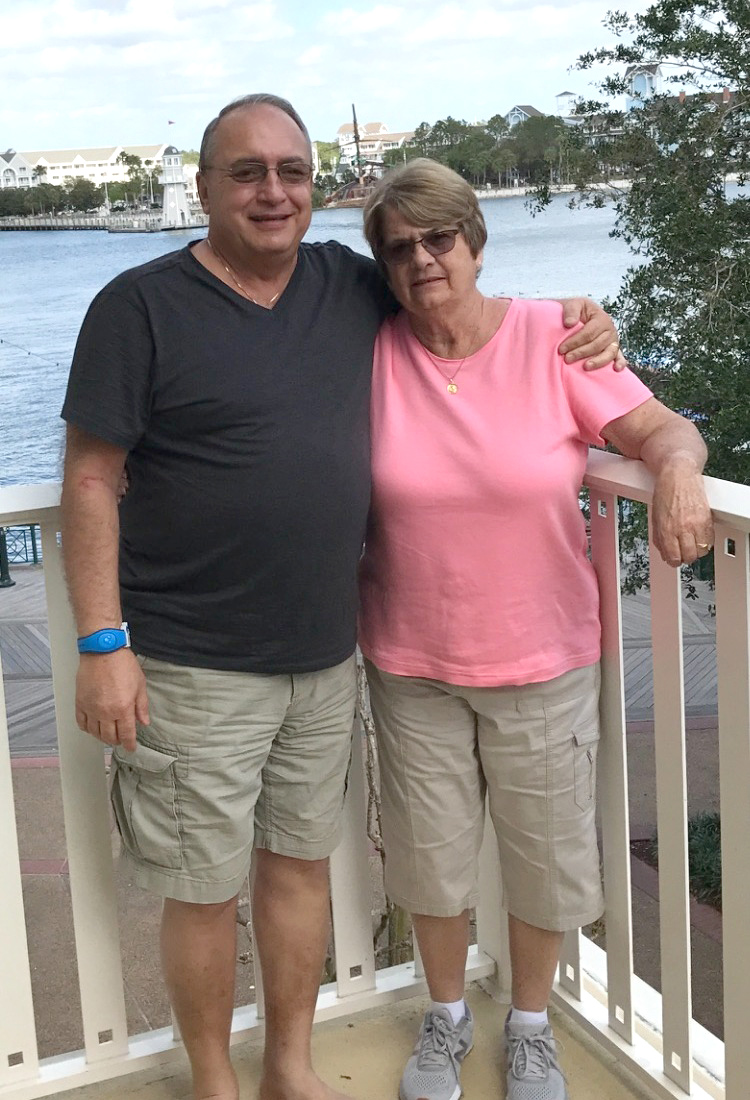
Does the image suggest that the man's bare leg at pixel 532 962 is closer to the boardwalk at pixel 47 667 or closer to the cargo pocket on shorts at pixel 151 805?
the cargo pocket on shorts at pixel 151 805

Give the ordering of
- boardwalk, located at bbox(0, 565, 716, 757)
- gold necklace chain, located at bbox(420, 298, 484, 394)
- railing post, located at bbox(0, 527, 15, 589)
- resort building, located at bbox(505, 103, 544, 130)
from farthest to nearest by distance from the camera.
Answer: railing post, located at bbox(0, 527, 15, 589) < resort building, located at bbox(505, 103, 544, 130) < boardwalk, located at bbox(0, 565, 716, 757) < gold necklace chain, located at bbox(420, 298, 484, 394)

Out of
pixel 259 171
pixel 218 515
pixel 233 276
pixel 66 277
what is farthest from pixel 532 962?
pixel 66 277

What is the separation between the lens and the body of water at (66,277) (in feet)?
22.4

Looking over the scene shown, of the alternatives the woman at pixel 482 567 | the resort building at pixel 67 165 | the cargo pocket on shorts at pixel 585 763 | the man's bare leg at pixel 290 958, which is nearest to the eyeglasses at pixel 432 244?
the woman at pixel 482 567

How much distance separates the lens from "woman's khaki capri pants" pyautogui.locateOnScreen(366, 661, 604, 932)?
168cm

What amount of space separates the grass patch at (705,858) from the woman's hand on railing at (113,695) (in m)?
3.86

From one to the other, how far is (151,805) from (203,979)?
311mm

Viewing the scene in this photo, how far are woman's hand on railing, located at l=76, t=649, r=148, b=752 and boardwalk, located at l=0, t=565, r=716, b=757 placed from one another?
418 centimetres

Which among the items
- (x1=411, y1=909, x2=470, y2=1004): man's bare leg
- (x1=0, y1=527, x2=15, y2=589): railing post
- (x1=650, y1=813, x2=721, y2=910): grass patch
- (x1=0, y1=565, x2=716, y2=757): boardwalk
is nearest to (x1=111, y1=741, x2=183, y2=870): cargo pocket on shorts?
(x1=411, y1=909, x2=470, y2=1004): man's bare leg

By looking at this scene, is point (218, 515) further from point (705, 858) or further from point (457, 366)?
point (705, 858)

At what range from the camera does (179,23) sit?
75.5 feet

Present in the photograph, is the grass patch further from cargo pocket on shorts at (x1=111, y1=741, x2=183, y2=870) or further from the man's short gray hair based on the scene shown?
the man's short gray hair

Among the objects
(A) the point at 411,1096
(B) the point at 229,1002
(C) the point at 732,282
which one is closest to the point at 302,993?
(B) the point at 229,1002

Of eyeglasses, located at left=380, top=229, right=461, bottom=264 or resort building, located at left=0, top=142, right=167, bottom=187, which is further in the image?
resort building, located at left=0, top=142, right=167, bottom=187
